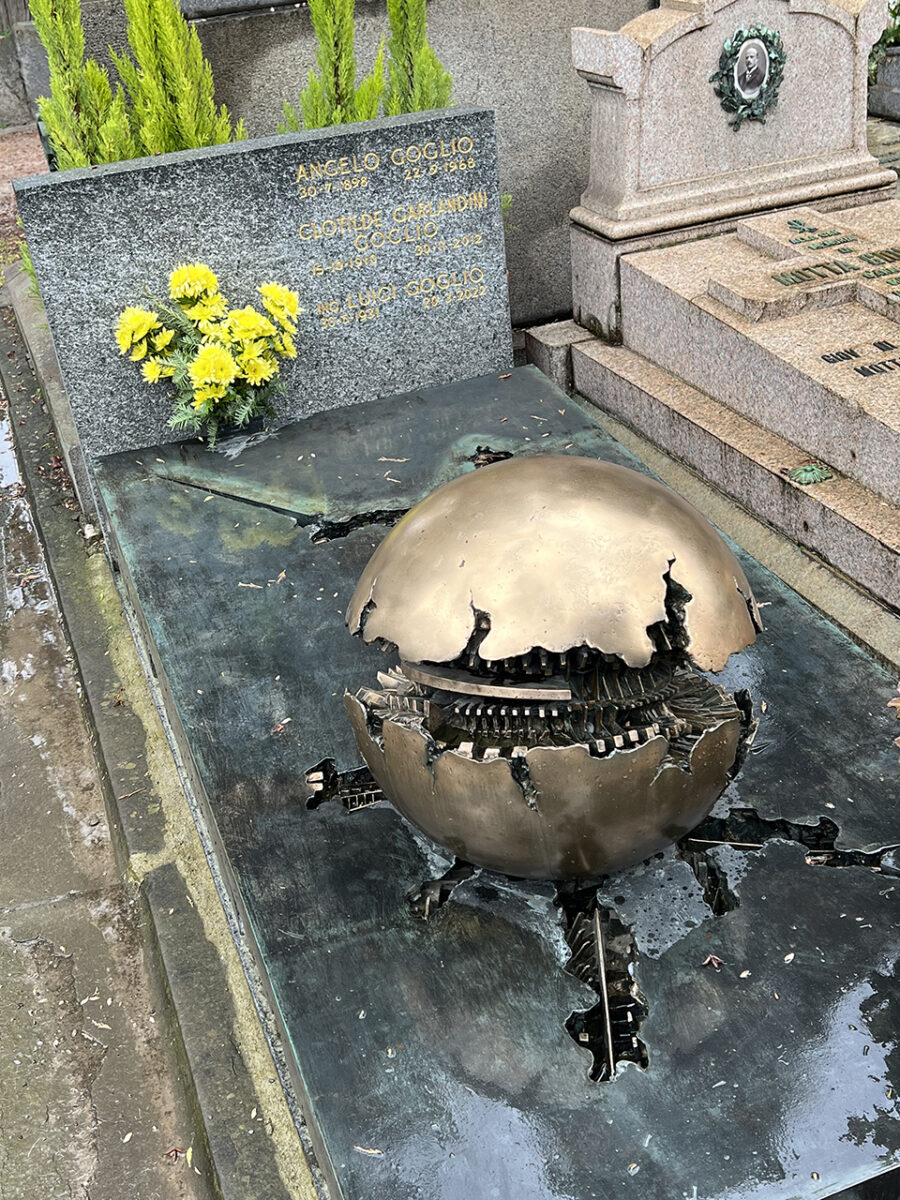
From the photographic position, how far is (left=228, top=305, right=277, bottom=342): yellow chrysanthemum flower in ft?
18.1

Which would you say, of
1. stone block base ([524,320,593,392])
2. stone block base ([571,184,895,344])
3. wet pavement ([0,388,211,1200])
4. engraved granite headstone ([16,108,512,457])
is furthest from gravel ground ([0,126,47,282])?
wet pavement ([0,388,211,1200])

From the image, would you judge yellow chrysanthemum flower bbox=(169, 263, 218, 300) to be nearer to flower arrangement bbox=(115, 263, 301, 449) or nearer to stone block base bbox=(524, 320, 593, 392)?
flower arrangement bbox=(115, 263, 301, 449)

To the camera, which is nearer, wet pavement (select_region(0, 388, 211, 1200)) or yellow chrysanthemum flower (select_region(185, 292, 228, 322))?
wet pavement (select_region(0, 388, 211, 1200))

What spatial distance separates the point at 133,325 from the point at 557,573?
362 cm

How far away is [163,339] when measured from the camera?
5496mm

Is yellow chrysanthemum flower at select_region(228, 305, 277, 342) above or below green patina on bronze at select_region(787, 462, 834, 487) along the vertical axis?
above

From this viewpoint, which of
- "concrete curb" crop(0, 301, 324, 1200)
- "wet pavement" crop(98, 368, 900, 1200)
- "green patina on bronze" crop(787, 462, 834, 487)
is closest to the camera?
"wet pavement" crop(98, 368, 900, 1200)

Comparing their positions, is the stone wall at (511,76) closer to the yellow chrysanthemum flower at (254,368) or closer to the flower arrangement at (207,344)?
the flower arrangement at (207,344)

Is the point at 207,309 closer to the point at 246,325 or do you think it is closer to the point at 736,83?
the point at 246,325

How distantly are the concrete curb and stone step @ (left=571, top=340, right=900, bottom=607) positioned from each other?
2.71 meters

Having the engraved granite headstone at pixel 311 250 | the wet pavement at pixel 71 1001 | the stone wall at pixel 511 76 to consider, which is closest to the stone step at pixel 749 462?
the engraved granite headstone at pixel 311 250

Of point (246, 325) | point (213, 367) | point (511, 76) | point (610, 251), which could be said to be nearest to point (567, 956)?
point (213, 367)

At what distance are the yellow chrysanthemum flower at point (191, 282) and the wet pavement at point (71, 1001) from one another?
77.0 inches

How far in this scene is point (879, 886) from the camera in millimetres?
2967
